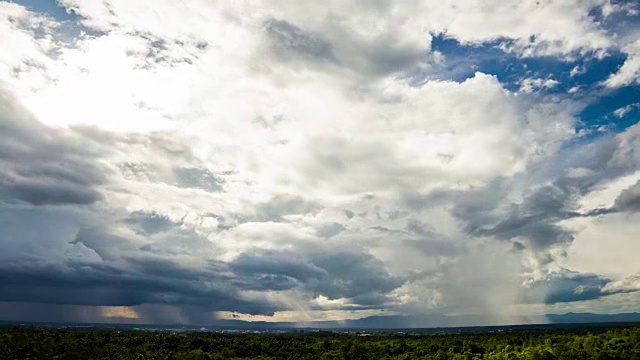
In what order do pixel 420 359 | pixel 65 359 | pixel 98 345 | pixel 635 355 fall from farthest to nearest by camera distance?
1. pixel 98 345
2. pixel 420 359
3. pixel 65 359
4. pixel 635 355

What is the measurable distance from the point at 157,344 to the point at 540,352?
4875 inches

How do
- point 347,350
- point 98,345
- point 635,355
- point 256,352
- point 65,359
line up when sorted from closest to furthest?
point 635,355, point 65,359, point 98,345, point 347,350, point 256,352

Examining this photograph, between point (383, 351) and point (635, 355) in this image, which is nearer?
point (635, 355)

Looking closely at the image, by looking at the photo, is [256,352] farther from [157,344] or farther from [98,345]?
[98,345]

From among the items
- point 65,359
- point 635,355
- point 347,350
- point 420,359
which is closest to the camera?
point 635,355

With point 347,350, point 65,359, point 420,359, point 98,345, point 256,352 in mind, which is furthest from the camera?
point 256,352

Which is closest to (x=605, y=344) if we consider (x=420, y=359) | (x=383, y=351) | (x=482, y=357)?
(x=482, y=357)

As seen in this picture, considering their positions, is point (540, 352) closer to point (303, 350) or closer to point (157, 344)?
point (303, 350)

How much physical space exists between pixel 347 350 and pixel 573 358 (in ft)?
260

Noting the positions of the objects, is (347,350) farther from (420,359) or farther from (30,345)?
(30,345)

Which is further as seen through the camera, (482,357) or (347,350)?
(347,350)

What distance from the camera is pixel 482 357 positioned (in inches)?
4919

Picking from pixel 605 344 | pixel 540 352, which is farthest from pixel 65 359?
pixel 605 344

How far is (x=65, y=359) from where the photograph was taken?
398 ft
